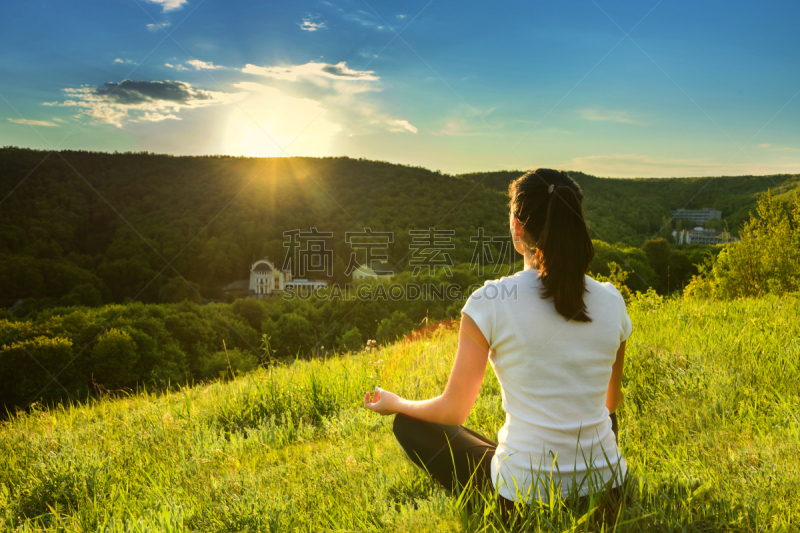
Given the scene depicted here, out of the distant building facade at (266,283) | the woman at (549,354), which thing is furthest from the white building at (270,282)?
the woman at (549,354)

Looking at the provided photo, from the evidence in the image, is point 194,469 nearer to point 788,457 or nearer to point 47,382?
point 788,457

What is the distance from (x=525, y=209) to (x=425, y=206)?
2708 inches

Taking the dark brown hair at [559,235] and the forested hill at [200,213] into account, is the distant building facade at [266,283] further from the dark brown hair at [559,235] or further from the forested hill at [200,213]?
the dark brown hair at [559,235]

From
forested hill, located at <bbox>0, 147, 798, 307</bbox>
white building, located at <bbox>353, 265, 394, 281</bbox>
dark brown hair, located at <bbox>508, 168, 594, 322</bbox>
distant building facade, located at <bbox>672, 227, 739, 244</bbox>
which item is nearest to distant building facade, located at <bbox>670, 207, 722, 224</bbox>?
forested hill, located at <bbox>0, 147, 798, 307</bbox>

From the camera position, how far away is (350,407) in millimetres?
3248

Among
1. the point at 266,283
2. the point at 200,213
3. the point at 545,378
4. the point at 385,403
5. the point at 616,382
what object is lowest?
the point at 266,283

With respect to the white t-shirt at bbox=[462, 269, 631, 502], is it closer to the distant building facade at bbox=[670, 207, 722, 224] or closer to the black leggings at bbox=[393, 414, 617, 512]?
the black leggings at bbox=[393, 414, 617, 512]

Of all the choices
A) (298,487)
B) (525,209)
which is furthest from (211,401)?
(525,209)

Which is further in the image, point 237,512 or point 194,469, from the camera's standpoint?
point 194,469

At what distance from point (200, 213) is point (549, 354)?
2661 inches

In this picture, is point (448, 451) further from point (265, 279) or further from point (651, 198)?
point (651, 198)

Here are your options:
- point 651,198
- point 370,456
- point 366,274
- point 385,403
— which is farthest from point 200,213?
point 385,403

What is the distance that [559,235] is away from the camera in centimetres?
141

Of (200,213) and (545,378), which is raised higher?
(200,213)
